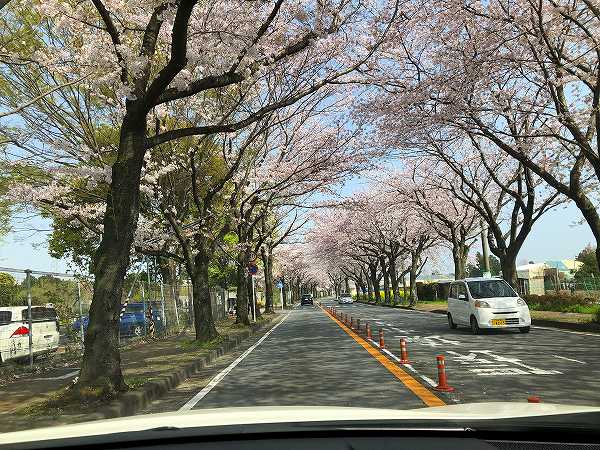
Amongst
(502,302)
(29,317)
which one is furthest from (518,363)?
(29,317)

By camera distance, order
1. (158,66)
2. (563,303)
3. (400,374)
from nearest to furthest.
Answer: (400,374) → (158,66) → (563,303)

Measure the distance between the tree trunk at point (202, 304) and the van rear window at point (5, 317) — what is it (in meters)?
6.35

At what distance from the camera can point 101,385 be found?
28.1ft

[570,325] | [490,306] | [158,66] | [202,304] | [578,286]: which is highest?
[158,66]

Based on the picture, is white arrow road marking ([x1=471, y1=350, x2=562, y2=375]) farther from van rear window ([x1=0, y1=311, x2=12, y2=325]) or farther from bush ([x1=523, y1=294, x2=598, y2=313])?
bush ([x1=523, y1=294, x2=598, y2=313])

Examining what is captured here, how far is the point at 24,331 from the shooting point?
12828mm

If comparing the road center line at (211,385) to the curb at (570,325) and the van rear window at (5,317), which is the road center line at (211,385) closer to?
the van rear window at (5,317)

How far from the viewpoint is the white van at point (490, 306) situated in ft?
53.9

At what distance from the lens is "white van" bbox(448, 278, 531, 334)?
1642 centimetres

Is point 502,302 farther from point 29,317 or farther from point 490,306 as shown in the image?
point 29,317

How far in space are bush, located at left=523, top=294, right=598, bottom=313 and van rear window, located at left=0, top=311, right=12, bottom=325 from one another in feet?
68.6

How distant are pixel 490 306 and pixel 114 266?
11702 millimetres

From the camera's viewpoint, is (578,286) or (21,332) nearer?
(21,332)

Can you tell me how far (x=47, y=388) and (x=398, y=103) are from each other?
13458mm
